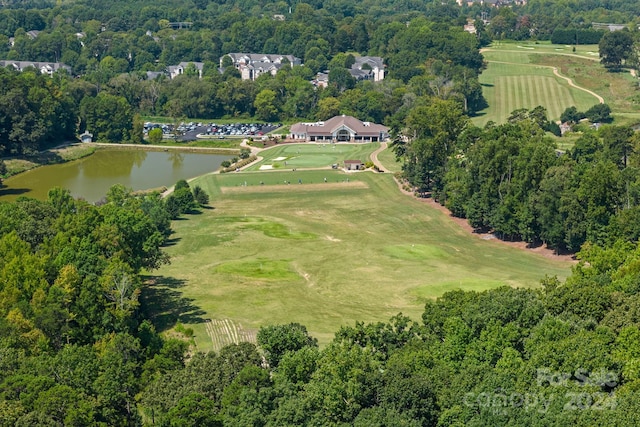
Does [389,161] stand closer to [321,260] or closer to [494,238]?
[494,238]

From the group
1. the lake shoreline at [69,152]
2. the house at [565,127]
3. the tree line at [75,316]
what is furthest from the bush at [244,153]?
the tree line at [75,316]

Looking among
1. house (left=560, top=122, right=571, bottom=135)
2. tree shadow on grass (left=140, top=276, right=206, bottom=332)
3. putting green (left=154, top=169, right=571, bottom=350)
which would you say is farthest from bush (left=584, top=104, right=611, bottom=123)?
tree shadow on grass (left=140, top=276, right=206, bottom=332)

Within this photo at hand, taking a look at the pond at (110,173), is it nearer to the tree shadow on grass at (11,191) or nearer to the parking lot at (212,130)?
the tree shadow on grass at (11,191)

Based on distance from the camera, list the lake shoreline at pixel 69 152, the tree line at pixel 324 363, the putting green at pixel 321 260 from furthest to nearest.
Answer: the lake shoreline at pixel 69 152 → the putting green at pixel 321 260 → the tree line at pixel 324 363

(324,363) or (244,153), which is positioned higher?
(324,363)

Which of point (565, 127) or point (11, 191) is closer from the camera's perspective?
point (11, 191)

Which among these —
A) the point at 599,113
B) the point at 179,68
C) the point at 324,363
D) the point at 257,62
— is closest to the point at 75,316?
the point at 324,363

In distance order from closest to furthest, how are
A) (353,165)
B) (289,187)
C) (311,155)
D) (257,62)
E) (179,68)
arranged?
(289,187) → (353,165) → (311,155) → (179,68) → (257,62)

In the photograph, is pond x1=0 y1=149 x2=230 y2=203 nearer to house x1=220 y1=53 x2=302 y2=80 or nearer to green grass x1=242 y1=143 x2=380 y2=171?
green grass x1=242 y1=143 x2=380 y2=171
